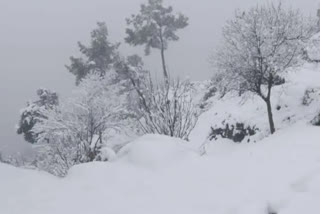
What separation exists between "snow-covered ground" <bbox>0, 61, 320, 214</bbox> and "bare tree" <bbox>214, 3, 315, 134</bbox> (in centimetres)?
842

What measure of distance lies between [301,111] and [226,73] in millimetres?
5040

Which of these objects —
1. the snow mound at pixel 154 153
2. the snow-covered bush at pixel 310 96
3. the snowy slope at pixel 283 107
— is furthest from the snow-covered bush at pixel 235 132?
the snow mound at pixel 154 153

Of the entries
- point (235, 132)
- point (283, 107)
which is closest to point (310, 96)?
point (283, 107)

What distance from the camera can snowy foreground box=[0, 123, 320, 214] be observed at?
6949 millimetres

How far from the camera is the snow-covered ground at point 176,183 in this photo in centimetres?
695

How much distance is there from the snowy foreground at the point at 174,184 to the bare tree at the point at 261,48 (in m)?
9.39

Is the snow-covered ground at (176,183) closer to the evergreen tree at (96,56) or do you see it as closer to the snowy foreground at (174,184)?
the snowy foreground at (174,184)

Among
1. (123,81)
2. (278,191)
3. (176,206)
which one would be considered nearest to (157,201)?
(176,206)

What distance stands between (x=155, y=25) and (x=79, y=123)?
684 inches

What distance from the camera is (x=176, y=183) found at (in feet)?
27.2

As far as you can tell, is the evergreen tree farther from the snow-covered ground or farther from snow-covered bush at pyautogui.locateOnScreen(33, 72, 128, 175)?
the snow-covered ground

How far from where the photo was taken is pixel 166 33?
41.9m

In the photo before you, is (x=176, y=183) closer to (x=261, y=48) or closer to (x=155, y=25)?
(x=261, y=48)

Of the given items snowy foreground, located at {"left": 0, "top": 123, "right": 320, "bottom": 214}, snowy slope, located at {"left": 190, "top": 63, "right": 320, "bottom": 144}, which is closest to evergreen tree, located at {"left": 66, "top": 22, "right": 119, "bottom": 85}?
snowy slope, located at {"left": 190, "top": 63, "right": 320, "bottom": 144}
